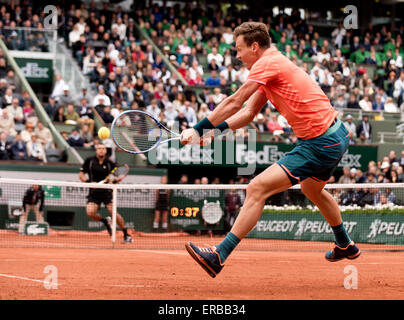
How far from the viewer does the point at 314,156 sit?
22.2 ft

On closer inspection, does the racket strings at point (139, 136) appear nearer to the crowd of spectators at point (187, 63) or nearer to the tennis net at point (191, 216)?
the tennis net at point (191, 216)

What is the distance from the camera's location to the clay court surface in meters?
6.61

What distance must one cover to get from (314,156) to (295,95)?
0.60m

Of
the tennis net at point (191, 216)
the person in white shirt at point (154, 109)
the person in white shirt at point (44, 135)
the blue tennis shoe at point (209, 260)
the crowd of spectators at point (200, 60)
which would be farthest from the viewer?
the crowd of spectators at point (200, 60)

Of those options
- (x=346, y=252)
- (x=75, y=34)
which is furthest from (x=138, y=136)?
(x=75, y=34)

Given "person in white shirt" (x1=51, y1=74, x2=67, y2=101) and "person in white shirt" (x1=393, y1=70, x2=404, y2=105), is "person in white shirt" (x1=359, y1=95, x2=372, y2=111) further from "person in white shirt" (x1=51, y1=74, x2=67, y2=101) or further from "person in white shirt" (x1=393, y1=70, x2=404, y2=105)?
"person in white shirt" (x1=51, y1=74, x2=67, y2=101)

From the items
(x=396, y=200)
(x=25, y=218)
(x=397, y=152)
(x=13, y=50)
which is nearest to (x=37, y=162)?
(x=25, y=218)

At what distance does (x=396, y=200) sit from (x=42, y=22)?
13.4 m

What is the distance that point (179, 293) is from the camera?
21.8 feet

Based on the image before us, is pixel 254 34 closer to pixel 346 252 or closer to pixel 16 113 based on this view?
pixel 346 252

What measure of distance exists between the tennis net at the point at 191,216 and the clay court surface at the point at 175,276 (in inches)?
67.2

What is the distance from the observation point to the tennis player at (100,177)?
14.0m

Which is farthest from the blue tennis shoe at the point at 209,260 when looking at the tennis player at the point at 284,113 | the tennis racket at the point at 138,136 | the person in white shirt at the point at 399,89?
the person in white shirt at the point at 399,89
